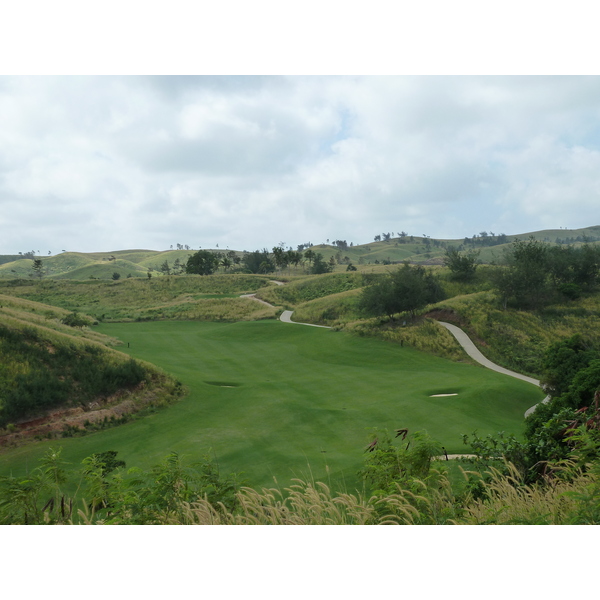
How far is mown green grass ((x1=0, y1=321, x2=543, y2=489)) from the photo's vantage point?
41.6ft

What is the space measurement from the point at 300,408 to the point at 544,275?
3486 centimetres

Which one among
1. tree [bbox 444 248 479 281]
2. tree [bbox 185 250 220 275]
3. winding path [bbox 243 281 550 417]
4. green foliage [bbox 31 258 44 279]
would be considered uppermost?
green foliage [bbox 31 258 44 279]

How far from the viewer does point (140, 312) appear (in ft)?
202

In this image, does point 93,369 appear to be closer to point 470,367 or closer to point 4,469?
point 4,469

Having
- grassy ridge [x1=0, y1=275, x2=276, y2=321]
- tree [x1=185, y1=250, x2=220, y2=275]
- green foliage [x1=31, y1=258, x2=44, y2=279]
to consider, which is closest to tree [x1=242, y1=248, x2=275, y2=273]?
tree [x1=185, y1=250, x2=220, y2=275]

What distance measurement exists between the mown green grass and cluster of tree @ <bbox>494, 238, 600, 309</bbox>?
1483cm

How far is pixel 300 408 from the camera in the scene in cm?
1808

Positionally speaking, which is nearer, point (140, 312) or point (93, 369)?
point (93, 369)

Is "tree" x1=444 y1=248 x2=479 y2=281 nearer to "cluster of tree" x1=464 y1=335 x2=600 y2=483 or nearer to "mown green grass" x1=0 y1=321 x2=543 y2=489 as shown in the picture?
"mown green grass" x1=0 y1=321 x2=543 y2=489

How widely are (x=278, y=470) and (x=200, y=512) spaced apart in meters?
6.96

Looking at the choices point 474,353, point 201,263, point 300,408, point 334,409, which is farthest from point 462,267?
point 201,263

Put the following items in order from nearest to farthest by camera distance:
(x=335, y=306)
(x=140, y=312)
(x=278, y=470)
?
(x=278, y=470)
(x=335, y=306)
(x=140, y=312)

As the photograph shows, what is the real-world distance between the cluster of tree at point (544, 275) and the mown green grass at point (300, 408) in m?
14.8

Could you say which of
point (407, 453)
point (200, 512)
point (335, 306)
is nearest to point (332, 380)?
point (407, 453)
